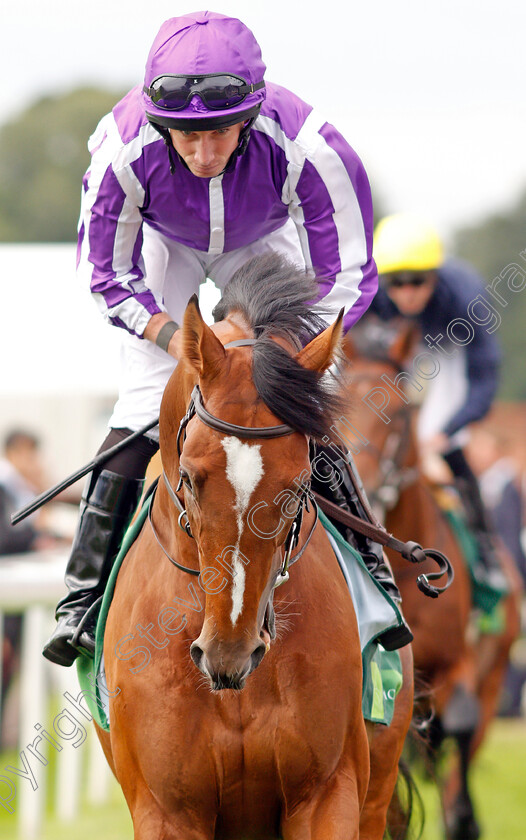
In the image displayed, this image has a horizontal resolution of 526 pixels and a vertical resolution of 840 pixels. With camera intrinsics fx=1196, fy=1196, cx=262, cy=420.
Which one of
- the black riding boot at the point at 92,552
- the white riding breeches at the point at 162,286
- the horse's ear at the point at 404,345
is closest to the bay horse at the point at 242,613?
the black riding boot at the point at 92,552

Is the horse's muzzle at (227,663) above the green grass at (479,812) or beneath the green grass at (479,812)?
above

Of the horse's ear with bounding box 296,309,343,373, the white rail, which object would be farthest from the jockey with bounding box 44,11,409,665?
the white rail

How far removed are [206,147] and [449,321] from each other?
4434 mm

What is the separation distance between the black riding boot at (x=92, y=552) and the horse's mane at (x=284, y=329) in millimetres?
796

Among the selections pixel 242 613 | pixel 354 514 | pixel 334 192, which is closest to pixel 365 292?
pixel 334 192

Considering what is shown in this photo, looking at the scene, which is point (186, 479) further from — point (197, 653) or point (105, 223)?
point (105, 223)

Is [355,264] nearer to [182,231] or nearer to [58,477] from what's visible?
[182,231]

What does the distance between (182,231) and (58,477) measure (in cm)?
866

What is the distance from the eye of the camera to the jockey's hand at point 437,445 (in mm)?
7712

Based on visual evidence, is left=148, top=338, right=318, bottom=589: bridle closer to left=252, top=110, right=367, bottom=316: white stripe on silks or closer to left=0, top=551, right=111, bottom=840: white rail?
left=252, top=110, right=367, bottom=316: white stripe on silks

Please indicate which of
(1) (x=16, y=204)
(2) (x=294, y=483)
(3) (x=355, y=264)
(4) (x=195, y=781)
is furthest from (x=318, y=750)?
(1) (x=16, y=204)

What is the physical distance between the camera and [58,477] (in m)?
12.3

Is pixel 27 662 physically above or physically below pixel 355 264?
below

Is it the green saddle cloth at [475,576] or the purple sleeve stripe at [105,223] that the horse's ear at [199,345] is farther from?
the green saddle cloth at [475,576]
